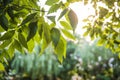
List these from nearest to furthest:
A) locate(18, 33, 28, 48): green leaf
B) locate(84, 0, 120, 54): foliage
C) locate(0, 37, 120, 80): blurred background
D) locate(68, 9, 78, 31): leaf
Result: locate(68, 9, 78, 31): leaf, locate(18, 33, 28, 48): green leaf, locate(84, 0, 120, 54): foliage, locate(0, 37, 120, 80): blurred background

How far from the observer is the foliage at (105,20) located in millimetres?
1237

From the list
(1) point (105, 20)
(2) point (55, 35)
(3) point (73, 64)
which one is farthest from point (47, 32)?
(3) point (73, 64)

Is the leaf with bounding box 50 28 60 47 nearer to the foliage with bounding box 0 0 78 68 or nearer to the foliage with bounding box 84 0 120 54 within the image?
the foliage with bounding box 0 0 78 68

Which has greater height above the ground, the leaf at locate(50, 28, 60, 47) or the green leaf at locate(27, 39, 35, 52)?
the leaf at locate(50, 28, 60, 47)

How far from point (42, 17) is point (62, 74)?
766 cm

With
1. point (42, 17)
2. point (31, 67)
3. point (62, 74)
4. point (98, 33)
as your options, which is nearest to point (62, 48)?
point (42, 17)

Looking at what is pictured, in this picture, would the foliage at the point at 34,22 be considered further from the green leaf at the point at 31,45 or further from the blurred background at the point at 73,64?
the blurred background at the point at 73,64

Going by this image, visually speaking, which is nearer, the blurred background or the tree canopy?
the tree canopy

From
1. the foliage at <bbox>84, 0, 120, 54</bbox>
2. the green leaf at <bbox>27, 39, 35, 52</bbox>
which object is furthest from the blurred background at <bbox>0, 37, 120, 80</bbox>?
the green leaf at <bbox>27, 39, 35, 52</bbox>

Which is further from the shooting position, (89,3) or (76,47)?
(76,47)

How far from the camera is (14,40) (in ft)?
3.85

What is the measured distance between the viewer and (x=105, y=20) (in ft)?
4.91

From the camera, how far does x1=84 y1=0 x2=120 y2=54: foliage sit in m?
1.24

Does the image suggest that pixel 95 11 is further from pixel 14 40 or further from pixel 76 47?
pixel 76 47
